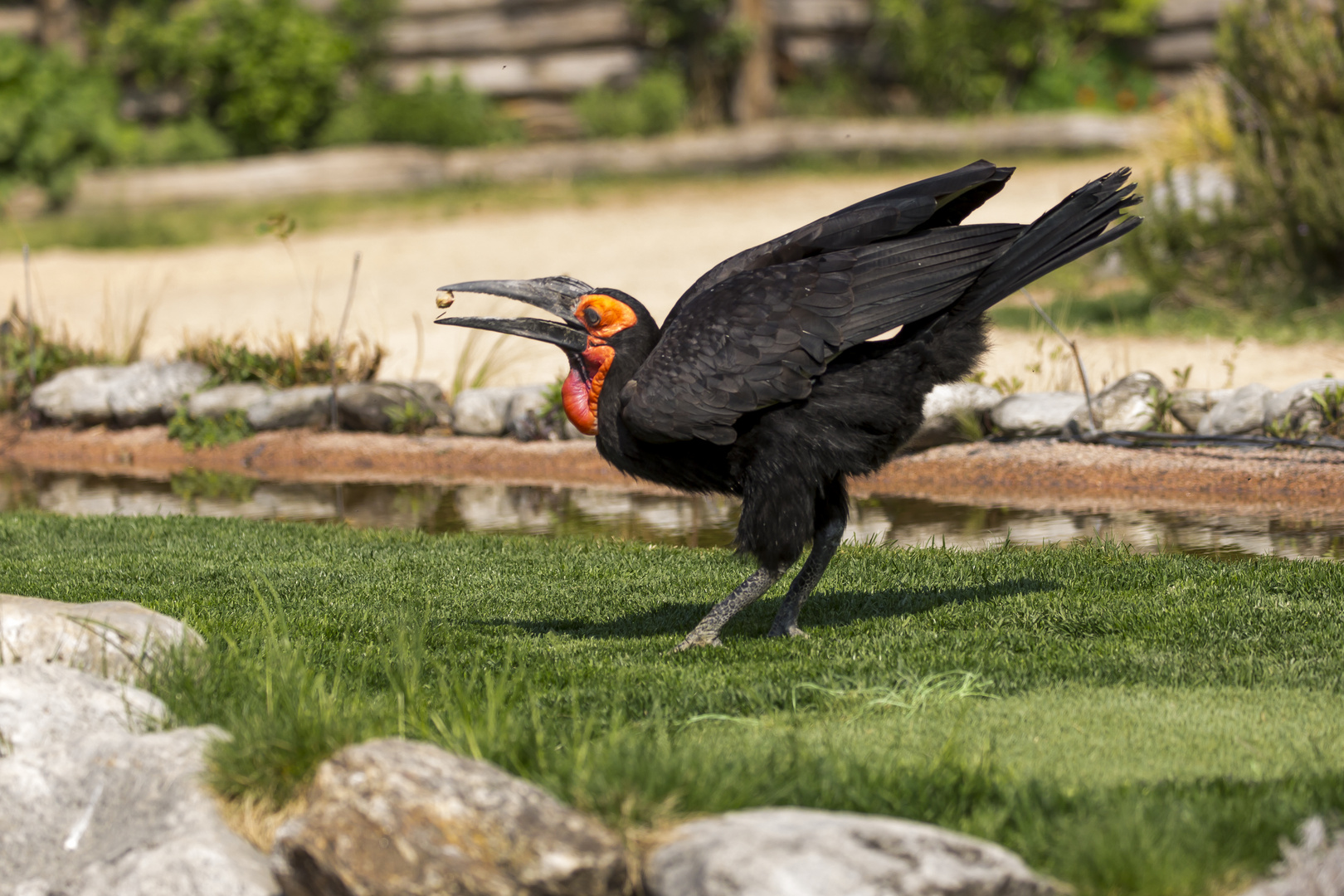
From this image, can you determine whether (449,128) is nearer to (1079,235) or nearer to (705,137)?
(705,137)

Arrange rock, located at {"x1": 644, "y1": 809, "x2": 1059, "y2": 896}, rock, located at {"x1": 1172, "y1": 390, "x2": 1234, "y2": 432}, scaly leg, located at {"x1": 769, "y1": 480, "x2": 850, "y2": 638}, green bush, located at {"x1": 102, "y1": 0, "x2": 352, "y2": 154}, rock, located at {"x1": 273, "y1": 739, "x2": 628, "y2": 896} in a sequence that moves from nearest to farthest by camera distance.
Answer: rock, located at {"x1": 644, "y1": 809, "x2": 1059, "y2": 896}
rock, located at {"x1": 273, "y1": 739, "x2": 628, "y2": 896}
scaly leg, located at {"x1": 769, "y1": 480, "x2": 850, "y2": 638}
rock, located at {"x1": 1172, "y1": 390, "x2": 1234, "y2": 432}
green bush, located at {"x1": 102, "y1": 0, "x2": 352, "y2": 154}

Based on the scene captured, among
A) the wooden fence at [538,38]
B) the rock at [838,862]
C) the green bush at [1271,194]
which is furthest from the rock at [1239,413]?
the wooden fence at [538,38]

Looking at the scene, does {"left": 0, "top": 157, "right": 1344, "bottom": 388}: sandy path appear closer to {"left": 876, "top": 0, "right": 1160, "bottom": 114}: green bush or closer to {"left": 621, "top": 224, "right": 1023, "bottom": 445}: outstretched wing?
{"left": 876, "top": 0, "right": 1160, "bottom": 114}: green bush

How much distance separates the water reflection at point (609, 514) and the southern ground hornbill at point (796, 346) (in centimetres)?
180

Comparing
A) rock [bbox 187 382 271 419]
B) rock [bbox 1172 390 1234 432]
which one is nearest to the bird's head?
rock [bbox 1172 390 1234 432]

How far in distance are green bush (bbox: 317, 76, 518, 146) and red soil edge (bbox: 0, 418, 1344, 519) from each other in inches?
434

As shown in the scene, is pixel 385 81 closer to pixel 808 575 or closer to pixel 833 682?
pixel 808 575

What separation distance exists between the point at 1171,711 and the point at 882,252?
5.41 ft

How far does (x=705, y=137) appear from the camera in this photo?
64.5ft

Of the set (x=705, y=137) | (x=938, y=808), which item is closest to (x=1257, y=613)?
(x=938, y=808)

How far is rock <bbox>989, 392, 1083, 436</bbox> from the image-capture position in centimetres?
822

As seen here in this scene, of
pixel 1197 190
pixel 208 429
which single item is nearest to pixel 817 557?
pixel 208 429

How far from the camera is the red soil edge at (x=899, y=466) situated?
7121mm

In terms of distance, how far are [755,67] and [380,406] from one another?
1270 centimetres
